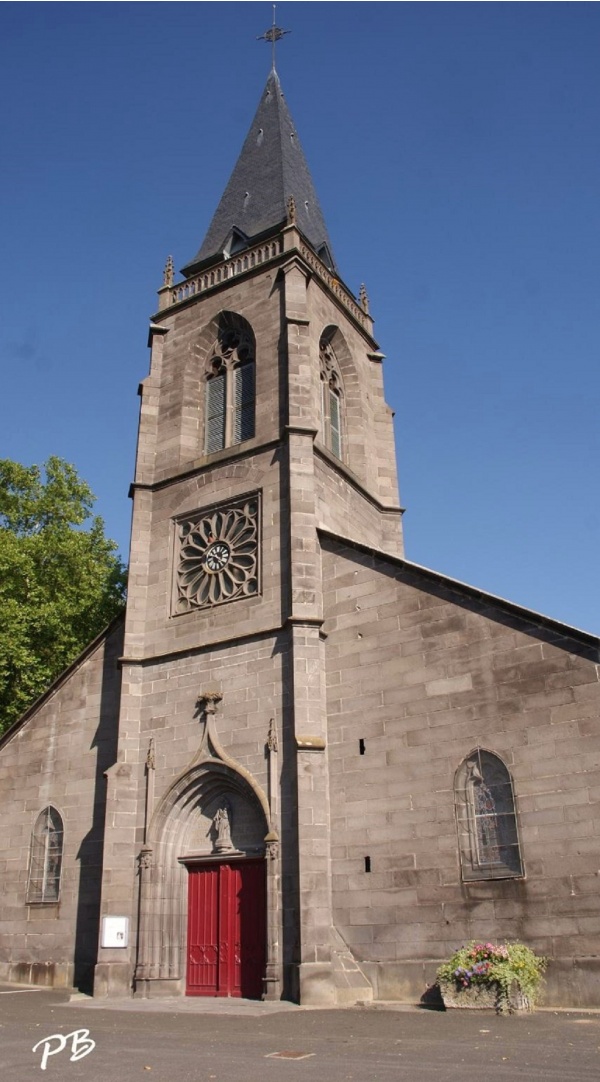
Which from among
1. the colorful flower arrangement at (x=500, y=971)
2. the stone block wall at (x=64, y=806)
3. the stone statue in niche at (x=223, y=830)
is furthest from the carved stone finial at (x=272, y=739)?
the colorful flower arrangement at (x=500, y=971)

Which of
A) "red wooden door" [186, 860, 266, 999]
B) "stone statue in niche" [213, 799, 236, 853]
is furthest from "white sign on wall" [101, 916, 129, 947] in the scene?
"stone statue in niche" [213, 799, 236, 853]

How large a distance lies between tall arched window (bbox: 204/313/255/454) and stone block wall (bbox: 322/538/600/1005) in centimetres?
607

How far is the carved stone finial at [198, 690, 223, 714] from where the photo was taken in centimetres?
1750

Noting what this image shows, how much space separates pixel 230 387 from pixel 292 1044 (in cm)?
1551

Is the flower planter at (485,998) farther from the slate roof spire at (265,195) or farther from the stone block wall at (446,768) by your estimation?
the slate roof spire at (265,195)

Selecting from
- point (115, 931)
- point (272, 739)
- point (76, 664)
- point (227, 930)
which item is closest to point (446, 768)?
point (272, 739)

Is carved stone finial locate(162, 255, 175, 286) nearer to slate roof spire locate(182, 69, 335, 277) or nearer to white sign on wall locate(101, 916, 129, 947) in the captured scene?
slate roof spire locate(182, 69, 335, 277)

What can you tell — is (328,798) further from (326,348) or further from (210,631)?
(326,348)

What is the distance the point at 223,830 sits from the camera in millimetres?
16891

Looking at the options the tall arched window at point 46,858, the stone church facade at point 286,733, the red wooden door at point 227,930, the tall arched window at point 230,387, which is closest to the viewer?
the stone church facade at point 286,733

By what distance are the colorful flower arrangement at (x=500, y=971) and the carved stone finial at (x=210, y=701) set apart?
21.8 feet

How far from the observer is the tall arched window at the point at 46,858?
1892 centimetres

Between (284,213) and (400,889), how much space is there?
18.8 metres

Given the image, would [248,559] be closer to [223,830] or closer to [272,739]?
[272,739]
